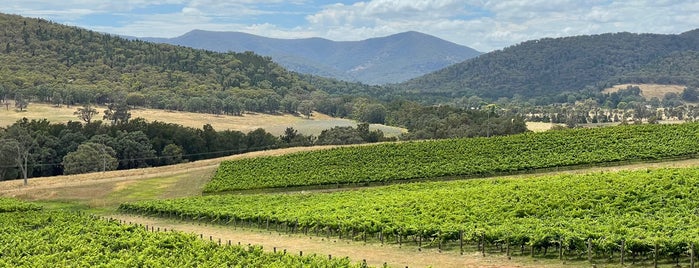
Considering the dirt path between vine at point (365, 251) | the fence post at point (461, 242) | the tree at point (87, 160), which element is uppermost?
the fence post at point (461, 242)

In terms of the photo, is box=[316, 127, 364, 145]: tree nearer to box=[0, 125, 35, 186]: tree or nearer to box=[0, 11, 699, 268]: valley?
box=[0, 11, 699, 268]: valley

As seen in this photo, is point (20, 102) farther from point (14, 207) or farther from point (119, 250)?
point (119, 250)

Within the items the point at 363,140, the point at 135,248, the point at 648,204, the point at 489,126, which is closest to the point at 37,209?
the point at 135,248

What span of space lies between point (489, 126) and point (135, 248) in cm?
11365

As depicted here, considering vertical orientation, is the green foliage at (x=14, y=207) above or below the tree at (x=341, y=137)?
below

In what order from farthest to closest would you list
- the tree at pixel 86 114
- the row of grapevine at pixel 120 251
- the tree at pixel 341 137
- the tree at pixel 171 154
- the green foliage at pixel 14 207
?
the tree at pixel 86 114 < the tree at pixel 341 137 < the tree at pixel 171 154 < the green foliage at pixel 14 207 < the row of grapevine at pixel 120 251

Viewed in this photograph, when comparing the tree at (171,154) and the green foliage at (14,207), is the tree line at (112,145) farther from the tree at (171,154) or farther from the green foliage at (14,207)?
the green foliage at (14,207)

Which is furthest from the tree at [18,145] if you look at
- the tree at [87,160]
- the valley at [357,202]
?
the tree at [87,160]

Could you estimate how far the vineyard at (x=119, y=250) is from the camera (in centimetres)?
3303

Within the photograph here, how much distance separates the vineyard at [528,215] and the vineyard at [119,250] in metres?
10.1

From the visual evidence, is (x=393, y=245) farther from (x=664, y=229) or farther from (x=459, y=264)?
(x=664, y=229)

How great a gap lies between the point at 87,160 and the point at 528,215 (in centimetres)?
8428

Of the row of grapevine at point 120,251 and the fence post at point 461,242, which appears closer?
the row of grapevine at point 120,251

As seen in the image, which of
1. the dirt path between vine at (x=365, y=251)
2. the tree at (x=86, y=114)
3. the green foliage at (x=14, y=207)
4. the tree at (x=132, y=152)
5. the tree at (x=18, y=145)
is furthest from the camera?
the tree at (x=86, y=114)
